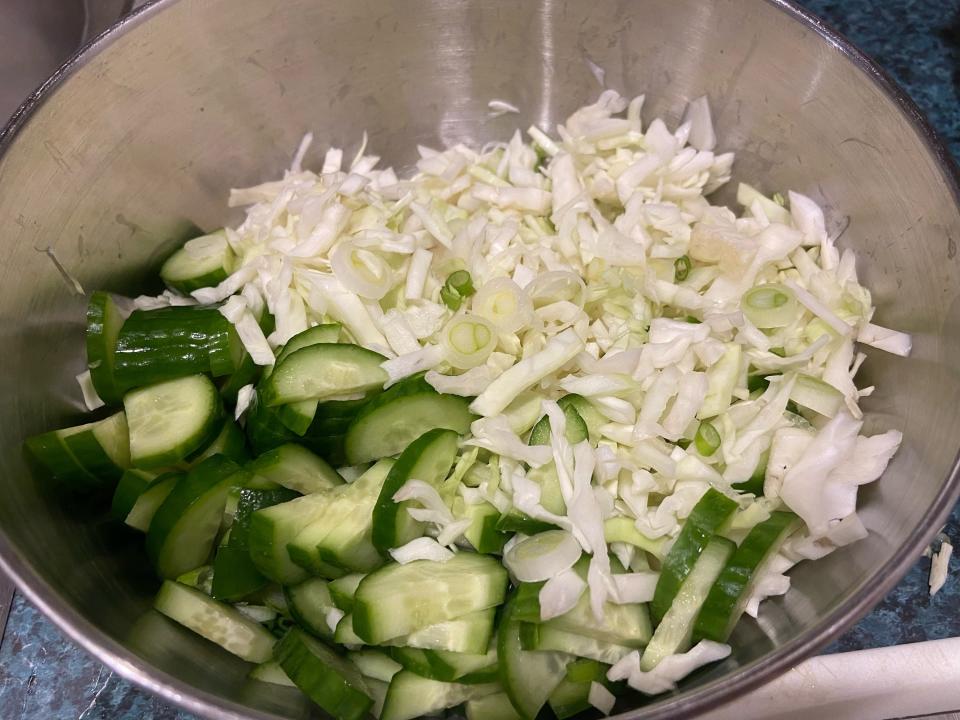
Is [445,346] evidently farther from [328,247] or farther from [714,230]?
[714,230]

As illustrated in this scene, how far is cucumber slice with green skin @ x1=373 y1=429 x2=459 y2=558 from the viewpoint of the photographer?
4.09 feet

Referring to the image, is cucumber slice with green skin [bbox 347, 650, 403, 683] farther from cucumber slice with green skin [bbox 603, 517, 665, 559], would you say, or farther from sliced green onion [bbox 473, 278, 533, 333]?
sliced green onion [bbox 473, 278, 533, 333]

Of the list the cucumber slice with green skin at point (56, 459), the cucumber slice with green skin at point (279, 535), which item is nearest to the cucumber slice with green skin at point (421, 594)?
the cucumber slice with green skin at point (279, 535)

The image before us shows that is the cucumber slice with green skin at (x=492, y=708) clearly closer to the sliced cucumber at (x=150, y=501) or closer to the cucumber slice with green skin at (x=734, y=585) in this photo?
the cucumber slice with green skin at (x=734, y=585)

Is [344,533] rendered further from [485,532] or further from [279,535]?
[485,532]

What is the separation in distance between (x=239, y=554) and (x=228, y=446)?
0.86 ft

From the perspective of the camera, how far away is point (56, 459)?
1.36 m

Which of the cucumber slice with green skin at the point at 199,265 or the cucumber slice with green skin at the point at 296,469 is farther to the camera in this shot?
the cucumber slice with green skin at the point at 199,265

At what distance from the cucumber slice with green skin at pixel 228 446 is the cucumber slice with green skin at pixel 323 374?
0.13m

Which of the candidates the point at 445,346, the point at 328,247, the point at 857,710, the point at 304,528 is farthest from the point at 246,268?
the point at 857,710

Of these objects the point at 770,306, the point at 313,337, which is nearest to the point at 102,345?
the point at 313,337

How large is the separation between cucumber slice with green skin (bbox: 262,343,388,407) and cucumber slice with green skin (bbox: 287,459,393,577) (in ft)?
0.57

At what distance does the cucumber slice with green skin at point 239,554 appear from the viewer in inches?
50.3

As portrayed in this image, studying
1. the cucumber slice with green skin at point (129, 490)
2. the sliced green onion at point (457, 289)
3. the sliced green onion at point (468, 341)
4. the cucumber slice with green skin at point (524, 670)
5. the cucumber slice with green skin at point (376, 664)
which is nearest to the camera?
the cucumber slice with green skin at point (524, 670)
